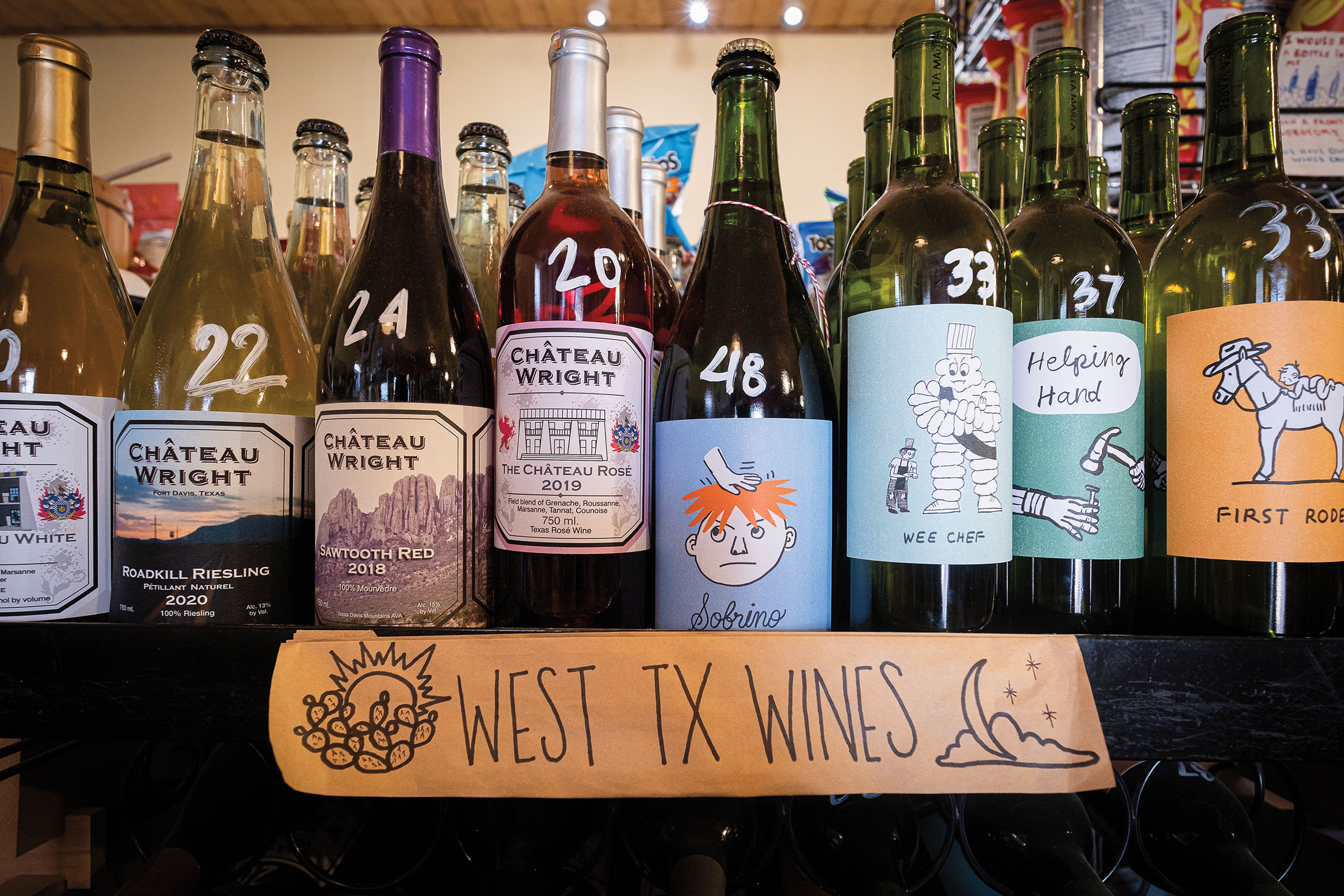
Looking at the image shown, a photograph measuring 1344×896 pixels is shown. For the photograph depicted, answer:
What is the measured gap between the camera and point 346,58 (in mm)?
2840

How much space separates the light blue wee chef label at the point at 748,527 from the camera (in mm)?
485

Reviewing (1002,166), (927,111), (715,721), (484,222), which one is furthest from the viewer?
(484,222)

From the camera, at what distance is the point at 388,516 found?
1.60 ft

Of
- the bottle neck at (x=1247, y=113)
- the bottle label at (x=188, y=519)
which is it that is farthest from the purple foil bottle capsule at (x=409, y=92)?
the bottle neck at (x=1247, y=113)

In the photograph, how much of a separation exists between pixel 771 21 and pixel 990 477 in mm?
2851

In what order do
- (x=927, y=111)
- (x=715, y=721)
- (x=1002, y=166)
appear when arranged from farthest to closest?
(x=1002, y=166) → (x=927, y=111) → (x=715, y=721)

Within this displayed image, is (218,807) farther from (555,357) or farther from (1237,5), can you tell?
(1237,5)

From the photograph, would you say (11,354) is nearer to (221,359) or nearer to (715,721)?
(221,359)

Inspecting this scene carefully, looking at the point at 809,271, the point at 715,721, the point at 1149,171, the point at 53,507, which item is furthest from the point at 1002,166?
the point at 53,507

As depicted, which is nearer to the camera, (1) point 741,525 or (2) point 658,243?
(1) point 741,525

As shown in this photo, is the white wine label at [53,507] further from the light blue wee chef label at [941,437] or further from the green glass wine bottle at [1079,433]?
the green glass wine bottle at [1079,433]

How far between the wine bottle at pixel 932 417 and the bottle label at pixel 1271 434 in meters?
0.13

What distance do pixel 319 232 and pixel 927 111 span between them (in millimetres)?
663

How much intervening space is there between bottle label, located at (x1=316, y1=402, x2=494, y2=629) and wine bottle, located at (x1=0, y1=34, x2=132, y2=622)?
0.19m
